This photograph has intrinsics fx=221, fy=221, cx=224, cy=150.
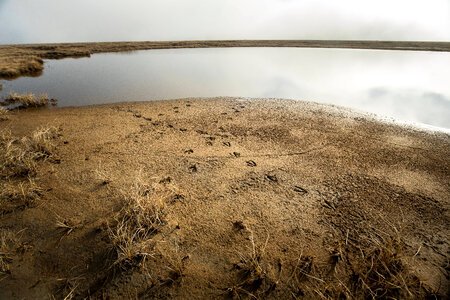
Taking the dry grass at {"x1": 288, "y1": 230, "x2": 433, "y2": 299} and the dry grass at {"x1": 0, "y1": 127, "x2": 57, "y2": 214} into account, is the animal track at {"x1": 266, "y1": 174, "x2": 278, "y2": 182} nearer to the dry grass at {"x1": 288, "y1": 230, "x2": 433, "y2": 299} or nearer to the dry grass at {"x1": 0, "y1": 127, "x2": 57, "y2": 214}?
the dry grass at {"x1": 288, "y1": 230, "x2": 433, "y2": 299}

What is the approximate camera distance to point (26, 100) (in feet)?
23.4

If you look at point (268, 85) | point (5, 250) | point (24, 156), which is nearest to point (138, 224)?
point (5, 250)

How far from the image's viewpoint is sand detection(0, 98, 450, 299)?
7.39 ft

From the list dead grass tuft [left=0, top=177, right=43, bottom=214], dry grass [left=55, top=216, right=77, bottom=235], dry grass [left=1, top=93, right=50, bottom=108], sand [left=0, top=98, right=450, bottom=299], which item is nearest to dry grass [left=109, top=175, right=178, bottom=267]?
sand [left=0, top=98, right=450, bottom=299]

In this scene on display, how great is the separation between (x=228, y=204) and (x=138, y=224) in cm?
123

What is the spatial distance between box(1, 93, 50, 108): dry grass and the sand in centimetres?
128

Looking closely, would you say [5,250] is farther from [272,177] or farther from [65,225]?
[272,177]

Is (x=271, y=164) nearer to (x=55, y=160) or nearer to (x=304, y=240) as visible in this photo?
(x=304, y=240)

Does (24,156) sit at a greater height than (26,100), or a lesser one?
lesser

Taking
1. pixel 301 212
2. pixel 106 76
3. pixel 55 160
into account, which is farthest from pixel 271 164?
pixel 106 76

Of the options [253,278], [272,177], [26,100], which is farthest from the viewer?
[26,100]

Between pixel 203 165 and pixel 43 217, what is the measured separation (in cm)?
240

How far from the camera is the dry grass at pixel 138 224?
7.74 ft

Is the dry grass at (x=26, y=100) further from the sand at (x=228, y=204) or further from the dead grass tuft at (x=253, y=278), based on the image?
the dead grass tuft at (x=253, y=278)
